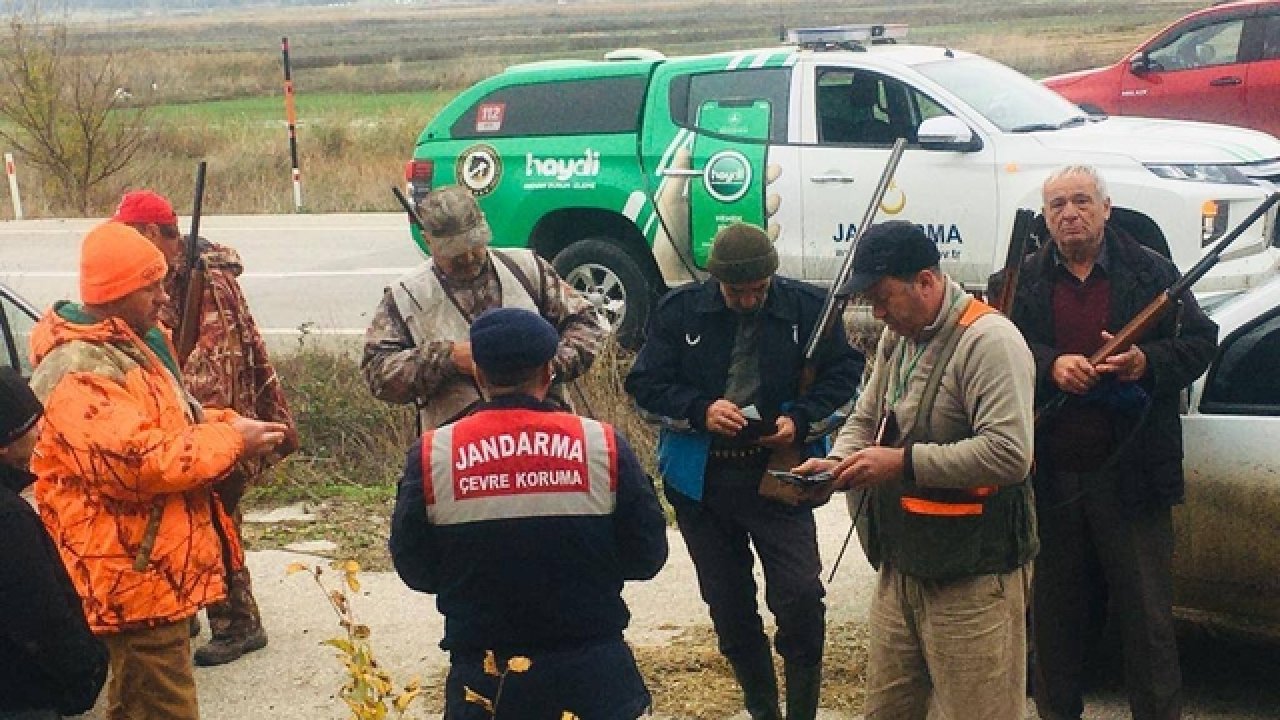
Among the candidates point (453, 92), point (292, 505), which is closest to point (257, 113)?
point (453, 92)

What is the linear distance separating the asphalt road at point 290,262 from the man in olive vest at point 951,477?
6.98 m

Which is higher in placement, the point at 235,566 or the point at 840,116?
the point at 840,116

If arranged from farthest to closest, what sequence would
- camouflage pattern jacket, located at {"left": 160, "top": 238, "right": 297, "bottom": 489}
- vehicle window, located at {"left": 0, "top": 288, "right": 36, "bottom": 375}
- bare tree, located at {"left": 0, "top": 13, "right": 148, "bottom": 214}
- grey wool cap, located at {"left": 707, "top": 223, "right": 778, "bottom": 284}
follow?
bare tree, located at {"left": 0, "top": 13, "right": 148, "bottom": 214} < vehicle window, located at {"left": 0, "top": 288, "right": 36, "bottom": 375} < camouflage pattern jacket, located at {"left": 160, "top": 238, "right": 297, "bottom": 489} < grey wool cap, located at {"left": 707, "top": 223, "right": 778, "bottom": 284}

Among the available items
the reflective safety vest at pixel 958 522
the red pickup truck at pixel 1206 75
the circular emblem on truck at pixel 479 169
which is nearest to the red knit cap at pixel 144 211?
the reflective safety vest at pixel 958 522

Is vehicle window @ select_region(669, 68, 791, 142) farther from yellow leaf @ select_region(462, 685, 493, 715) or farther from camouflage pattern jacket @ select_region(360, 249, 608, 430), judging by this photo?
yellow leaf @ select_region(462, 685, 493, 715)

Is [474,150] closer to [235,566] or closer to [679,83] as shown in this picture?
[679,83]

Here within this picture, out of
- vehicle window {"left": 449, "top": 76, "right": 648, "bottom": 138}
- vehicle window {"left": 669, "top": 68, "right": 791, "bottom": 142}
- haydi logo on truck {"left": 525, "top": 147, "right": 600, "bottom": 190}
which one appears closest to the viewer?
vehicle window {"left": 669, "top": 68, "right": 791, "bottom": 142}

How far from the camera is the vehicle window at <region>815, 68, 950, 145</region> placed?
966 centimetres

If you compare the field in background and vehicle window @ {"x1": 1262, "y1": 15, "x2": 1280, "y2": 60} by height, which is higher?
vehicle window @ {"x1": 1262, "y1": 15, "x2": 1280, "y2": 60}

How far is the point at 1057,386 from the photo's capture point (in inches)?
185

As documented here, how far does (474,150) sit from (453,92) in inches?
1279

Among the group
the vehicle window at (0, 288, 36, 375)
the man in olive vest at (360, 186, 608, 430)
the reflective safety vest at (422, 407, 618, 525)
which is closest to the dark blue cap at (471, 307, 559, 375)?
the reflective safety vest at (422, 407, 618, 525)

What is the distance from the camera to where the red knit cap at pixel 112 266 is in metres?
4.27

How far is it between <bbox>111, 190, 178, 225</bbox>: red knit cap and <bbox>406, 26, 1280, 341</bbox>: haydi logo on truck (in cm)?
456
